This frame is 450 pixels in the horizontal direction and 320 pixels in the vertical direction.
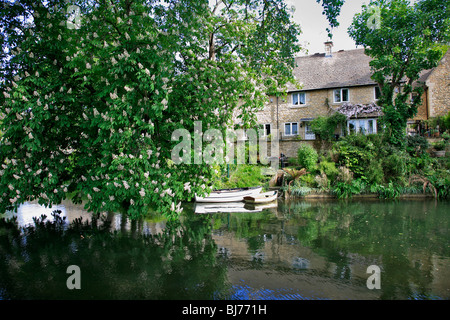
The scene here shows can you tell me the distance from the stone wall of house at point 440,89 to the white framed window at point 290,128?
13.7 metres

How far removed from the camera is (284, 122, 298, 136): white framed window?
32906 millimetres

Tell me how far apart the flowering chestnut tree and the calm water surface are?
5.45 ft

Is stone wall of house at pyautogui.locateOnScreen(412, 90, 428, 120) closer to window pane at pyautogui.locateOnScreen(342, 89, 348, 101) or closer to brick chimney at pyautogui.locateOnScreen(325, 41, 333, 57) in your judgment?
window pane at pyautogui.locateOnScreen(342, 89, 348, 101)

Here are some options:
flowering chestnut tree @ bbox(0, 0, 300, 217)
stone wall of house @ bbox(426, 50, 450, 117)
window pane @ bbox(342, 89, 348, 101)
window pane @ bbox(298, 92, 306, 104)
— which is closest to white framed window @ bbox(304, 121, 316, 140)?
window pane @ bbox(298, 92, 306, 104)

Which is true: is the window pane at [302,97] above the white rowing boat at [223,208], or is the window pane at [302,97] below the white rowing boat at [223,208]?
above

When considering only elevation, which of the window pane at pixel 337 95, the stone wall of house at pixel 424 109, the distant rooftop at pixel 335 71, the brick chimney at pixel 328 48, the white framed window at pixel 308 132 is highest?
the brick chimney at pixel 328 48

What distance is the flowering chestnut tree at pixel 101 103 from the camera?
329 inches

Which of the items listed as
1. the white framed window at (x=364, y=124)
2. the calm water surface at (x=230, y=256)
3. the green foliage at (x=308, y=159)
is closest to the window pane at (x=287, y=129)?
the white framed window at (x=364, y=124)

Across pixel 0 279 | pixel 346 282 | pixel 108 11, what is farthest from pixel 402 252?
pixel 108 11

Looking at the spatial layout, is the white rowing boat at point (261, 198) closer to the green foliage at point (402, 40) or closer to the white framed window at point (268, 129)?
the green foliage at point (402, 40)

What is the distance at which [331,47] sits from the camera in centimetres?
3612

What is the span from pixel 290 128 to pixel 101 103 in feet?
86.3

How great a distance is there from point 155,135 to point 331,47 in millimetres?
32879
